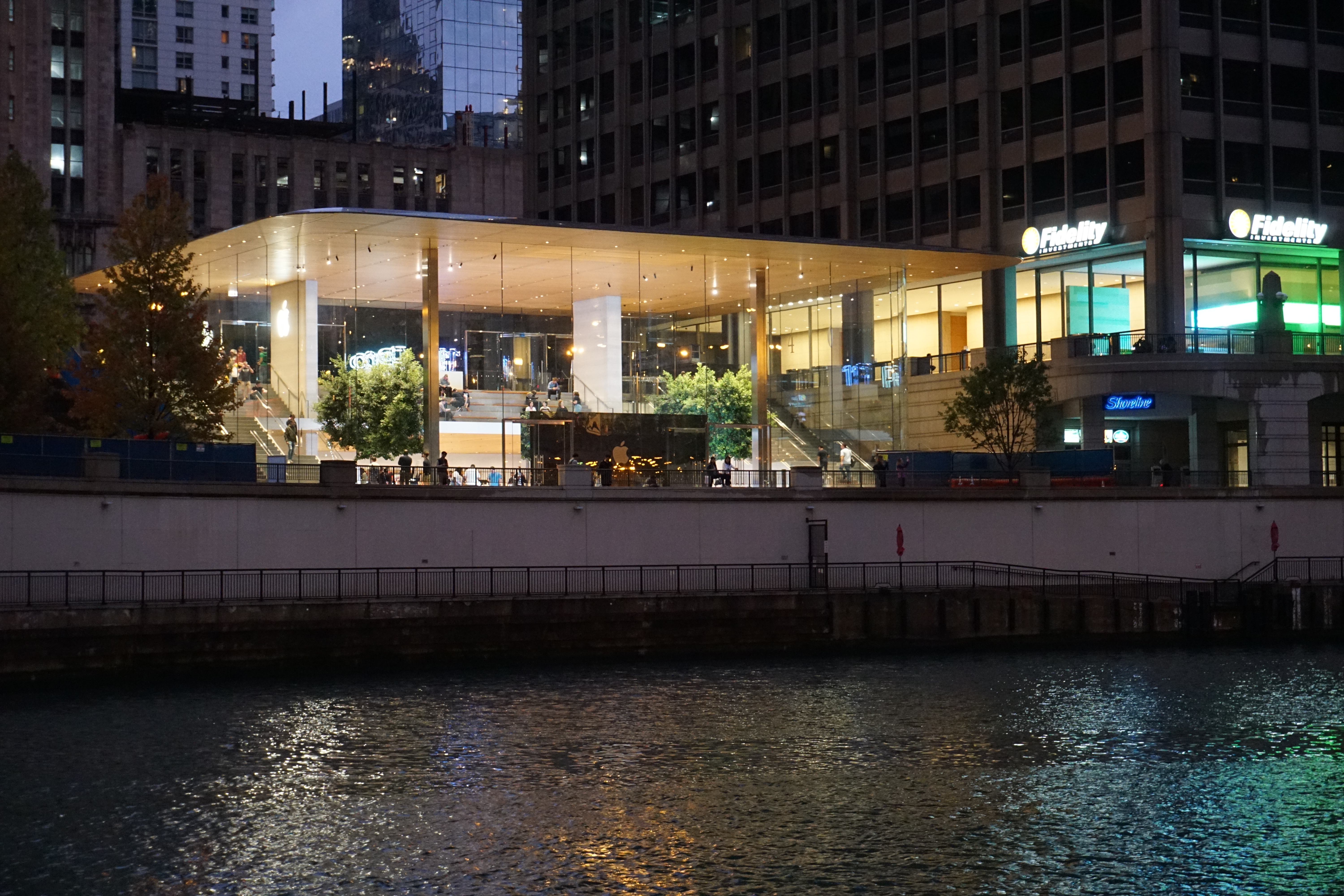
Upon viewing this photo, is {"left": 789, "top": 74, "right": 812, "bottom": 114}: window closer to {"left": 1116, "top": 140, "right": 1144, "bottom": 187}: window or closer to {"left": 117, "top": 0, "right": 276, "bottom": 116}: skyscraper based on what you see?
{"left": 1116, "top": 140, "right": 1144, "bottom": 187}: window

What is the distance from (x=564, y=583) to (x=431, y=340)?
12.3 meters

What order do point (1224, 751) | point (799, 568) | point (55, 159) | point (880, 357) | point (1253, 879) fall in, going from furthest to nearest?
point (55, 159)
point (880, 357)
point (799, 568)
point (1224, 751)
point (1253, 879)

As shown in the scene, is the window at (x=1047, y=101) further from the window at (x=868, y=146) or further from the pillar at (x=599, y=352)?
the pillar at (x=599, y=352)

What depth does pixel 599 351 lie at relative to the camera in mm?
63906

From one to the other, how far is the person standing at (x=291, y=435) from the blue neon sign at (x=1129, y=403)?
104ft

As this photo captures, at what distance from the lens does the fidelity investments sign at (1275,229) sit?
231ft

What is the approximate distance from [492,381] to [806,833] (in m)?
34.5

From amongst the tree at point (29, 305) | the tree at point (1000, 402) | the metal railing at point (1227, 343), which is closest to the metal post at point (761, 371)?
the tree at point (1000, 402)

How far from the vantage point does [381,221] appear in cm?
5391

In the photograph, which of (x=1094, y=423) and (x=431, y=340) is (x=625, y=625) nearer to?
(x=431, y=340)

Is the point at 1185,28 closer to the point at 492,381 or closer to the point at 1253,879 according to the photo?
the point at 492,381

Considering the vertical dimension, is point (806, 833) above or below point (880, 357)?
below

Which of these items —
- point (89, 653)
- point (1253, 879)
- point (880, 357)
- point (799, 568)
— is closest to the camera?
point (1253, 879)

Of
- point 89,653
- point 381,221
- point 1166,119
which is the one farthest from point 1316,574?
point 89,653
